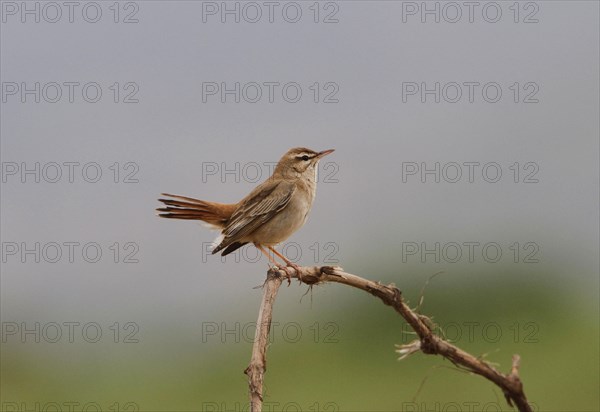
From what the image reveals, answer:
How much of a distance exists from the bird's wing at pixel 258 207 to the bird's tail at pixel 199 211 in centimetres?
14

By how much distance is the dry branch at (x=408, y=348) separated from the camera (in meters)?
2.62

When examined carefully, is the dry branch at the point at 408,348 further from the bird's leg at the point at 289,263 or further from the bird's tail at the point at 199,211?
the bird's tail at the point at 199,211

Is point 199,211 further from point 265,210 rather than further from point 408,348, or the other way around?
point 408,348

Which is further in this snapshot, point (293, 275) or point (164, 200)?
point (164, 200)

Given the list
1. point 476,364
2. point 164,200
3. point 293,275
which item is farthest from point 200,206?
point 476,364

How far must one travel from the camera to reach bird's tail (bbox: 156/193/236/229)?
19.6 ft

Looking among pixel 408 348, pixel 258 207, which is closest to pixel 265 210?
pixel 258 207

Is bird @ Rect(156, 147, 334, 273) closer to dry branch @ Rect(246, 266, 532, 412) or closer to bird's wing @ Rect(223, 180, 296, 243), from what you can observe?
bird's wing @ Rect(223, 180, 296, 243)

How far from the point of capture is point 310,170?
20.8 feet

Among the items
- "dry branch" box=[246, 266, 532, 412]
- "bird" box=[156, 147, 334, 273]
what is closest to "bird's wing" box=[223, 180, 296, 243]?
"bird" box=[156, 147, 334, 273]

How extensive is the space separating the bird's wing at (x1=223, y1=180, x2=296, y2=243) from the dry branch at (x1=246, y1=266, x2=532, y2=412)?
241cm

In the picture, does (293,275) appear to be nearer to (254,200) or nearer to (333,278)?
(333,278)

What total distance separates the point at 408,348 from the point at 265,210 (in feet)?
10.4

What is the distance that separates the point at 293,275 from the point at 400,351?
123 centimetres
